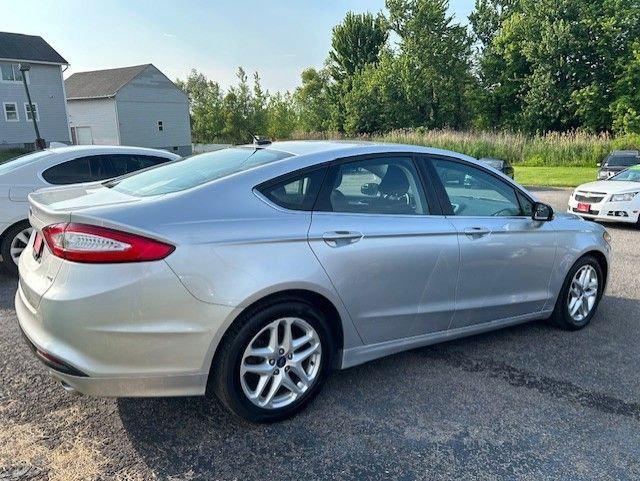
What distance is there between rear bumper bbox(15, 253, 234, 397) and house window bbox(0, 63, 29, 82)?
4120 centimetres

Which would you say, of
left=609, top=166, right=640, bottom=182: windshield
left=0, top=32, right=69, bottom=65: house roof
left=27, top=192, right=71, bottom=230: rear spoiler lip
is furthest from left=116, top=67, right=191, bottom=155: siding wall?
left=27, top=192, right=71, bottom=230: rear spoiler lip

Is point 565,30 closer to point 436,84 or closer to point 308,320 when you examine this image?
point 436,84

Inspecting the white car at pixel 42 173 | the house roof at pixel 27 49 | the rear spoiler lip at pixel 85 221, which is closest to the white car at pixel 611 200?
the white car at pixel 42 173

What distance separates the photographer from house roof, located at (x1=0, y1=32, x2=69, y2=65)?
119 feet

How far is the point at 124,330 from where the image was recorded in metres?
2.42

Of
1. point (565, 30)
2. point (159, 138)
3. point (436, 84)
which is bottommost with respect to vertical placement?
point (159, 138)

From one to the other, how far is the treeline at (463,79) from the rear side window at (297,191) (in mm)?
38807

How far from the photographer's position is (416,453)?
2668mm

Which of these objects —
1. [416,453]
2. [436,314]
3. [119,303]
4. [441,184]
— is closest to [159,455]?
[119,303]

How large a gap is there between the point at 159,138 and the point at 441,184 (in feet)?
157

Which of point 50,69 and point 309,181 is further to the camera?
point 50,69

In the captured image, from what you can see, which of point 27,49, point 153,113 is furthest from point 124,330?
point 153,113

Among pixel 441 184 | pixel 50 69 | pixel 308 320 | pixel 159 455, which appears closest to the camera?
pixel 159 455

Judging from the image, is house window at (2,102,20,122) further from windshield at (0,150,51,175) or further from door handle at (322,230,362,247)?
door handle at (322,230,362,247)
